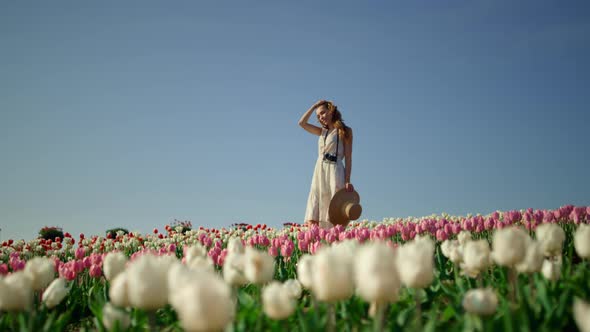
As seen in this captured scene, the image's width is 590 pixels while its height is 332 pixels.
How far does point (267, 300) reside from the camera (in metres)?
2.17

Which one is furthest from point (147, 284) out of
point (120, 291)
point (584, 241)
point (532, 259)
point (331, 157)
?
point (331, 157)

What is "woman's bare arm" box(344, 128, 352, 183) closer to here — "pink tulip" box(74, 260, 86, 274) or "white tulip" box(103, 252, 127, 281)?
"pink tulip" box(74, 260, 86, 274)

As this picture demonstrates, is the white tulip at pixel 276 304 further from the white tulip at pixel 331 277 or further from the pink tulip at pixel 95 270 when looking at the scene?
the pink tulip at pixel 95 270

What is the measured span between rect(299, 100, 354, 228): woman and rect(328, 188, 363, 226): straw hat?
0.39 meters

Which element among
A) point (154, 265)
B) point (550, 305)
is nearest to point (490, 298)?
point (550, 305)

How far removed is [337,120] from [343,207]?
8.17 feet

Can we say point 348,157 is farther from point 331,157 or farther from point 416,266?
point 416,266

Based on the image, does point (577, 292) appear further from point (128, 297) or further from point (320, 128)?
point (320, 128)

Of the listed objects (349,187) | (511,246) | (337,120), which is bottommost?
(511,246)

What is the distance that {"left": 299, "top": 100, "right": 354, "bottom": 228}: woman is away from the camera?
11.1 meters

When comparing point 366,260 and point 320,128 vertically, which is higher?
point 320,128

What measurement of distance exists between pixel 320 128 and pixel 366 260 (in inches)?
403

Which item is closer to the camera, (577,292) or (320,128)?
(577,292)

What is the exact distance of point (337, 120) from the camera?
1151 cm
